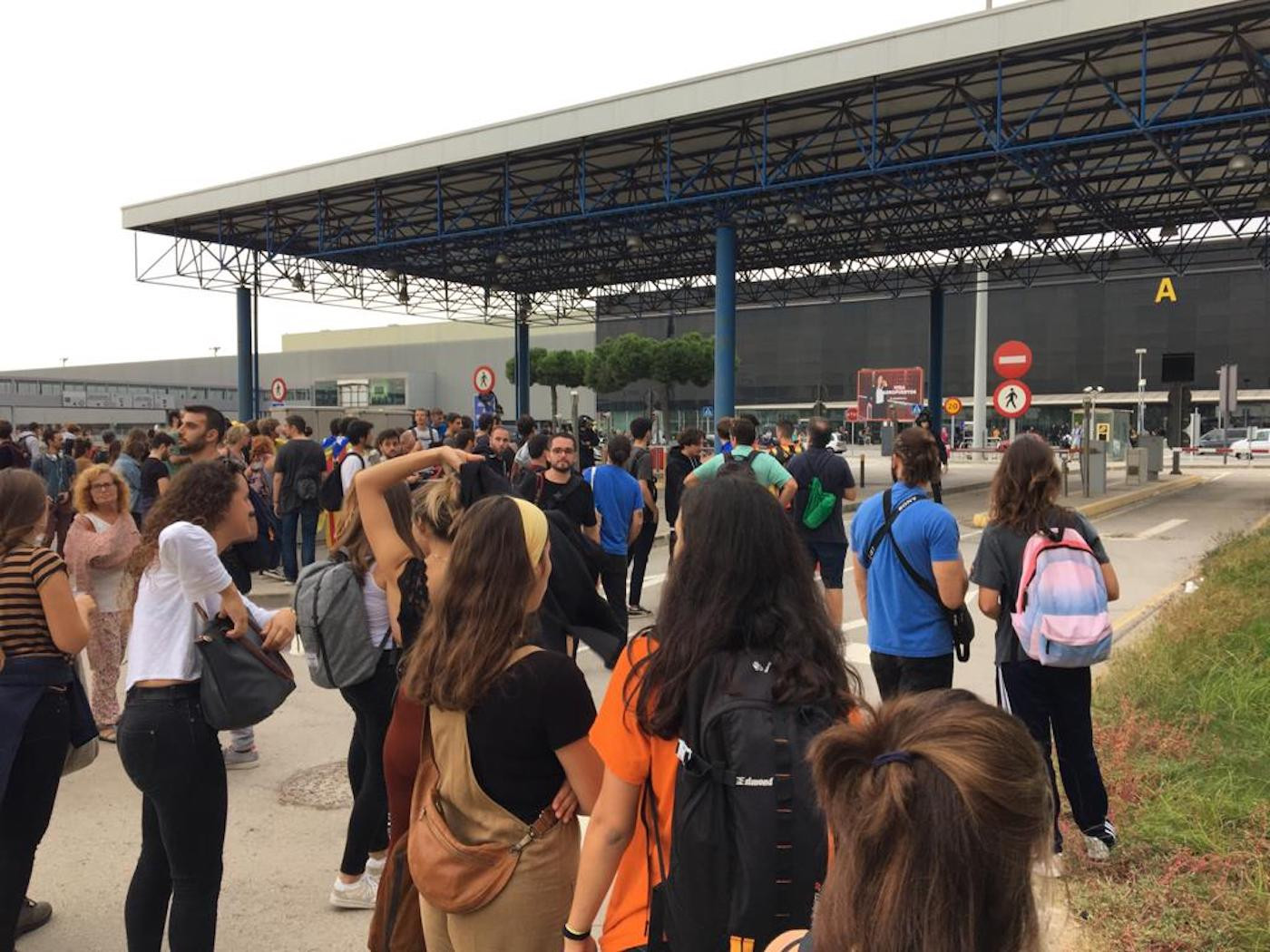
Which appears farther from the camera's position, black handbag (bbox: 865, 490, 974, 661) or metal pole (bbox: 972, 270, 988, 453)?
metal pole (bbox: 972, 270, 988, 453)

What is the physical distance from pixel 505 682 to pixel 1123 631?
321 inches

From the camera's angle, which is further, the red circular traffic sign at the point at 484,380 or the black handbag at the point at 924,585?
the red circular traffic sign at the point at 484,380

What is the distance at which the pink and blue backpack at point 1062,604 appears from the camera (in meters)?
3.81

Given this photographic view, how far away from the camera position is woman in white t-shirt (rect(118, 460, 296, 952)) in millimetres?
2896

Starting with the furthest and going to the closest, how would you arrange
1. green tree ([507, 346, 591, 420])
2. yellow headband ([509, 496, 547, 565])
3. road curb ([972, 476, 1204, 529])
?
green tree ([507, 346, 591, 420]), road curb ([972, 476, 1204, 529]), yellow headband ([509, 496, 547, 565])

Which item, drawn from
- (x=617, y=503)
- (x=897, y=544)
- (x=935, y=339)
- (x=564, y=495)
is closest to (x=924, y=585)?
(x=897, y=544)

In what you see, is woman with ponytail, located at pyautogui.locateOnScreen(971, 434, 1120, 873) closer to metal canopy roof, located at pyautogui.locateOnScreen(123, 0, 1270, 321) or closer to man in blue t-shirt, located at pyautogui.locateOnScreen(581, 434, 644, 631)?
man in blue t-shirt, located at pyautogui.locateOnScreen(581, 434, 644, 631)

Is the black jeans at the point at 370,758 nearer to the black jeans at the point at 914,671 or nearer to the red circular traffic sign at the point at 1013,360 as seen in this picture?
the black jeans at the point at 914,671

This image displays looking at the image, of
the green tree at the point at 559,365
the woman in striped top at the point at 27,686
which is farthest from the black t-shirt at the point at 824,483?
the green tree at the point at 559,365

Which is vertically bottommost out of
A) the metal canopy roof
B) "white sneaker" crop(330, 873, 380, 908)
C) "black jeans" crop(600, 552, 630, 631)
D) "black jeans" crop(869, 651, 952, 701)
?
"white sneaker" crop(330, 873, 380, 908)

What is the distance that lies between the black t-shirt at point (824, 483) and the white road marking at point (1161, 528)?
10.1 metres

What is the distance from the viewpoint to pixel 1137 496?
22.8 meters

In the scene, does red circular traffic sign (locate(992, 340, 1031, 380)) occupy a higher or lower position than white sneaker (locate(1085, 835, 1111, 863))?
higher

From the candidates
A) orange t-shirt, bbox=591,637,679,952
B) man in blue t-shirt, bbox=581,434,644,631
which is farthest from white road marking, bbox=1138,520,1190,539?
orange t-shirt, bbox=591,637,679,952
